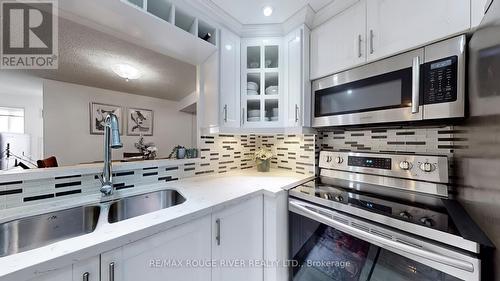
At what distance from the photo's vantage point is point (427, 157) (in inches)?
42.1

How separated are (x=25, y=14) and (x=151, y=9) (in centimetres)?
80

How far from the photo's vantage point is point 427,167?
1.06m

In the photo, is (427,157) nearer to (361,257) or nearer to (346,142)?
(346,142)

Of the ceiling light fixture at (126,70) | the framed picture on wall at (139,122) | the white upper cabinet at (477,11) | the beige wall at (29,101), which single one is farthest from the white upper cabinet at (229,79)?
the beige wall at (29,101)

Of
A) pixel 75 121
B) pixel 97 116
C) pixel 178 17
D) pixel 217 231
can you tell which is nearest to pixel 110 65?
pixel 97 116

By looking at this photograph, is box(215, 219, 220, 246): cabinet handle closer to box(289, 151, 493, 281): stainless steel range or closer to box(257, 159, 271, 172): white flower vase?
box(289, 151, 493, 281): stainless steel range

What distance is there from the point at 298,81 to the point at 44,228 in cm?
174

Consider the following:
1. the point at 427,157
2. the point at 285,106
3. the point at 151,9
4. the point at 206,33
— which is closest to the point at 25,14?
the point at 151,9

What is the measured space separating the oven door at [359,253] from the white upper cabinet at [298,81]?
656 mm

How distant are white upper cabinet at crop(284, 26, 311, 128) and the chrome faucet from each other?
1191 mm

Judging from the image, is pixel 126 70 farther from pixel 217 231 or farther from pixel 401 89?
pixel 401 89

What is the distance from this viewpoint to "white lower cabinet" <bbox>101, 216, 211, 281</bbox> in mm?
653

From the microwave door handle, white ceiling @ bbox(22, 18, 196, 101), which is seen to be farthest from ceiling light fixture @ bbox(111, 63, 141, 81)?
the microwave door handle

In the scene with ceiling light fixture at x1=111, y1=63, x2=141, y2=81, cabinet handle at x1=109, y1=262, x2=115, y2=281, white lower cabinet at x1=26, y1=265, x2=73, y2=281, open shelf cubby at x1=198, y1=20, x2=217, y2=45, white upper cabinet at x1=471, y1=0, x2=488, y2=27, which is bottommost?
cabinet handle at x1=109, y1=262, x2=115, y2=281
